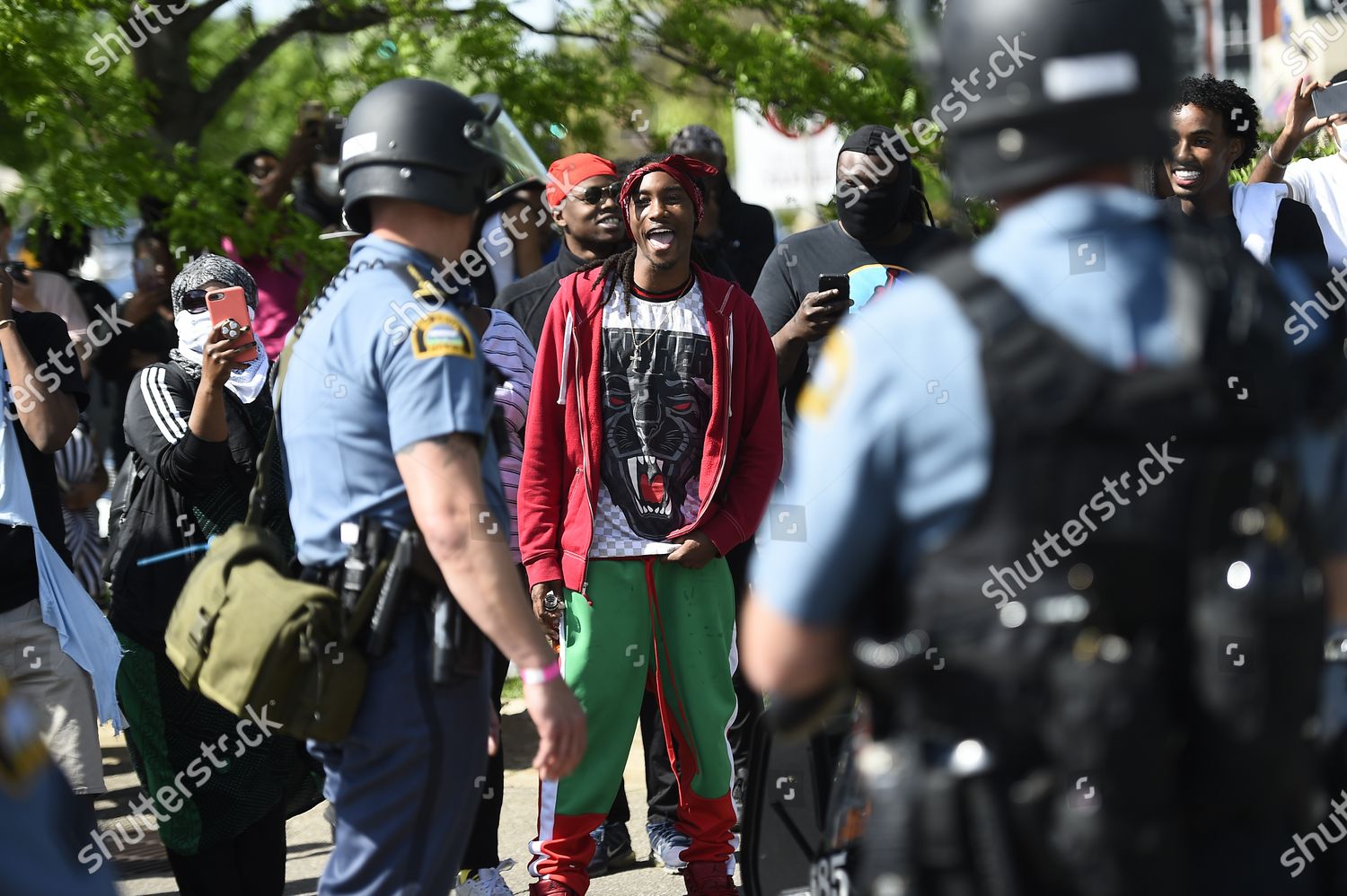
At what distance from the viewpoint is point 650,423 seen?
4742 mm

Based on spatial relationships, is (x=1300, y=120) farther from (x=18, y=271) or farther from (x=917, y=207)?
(x=18, y=271)

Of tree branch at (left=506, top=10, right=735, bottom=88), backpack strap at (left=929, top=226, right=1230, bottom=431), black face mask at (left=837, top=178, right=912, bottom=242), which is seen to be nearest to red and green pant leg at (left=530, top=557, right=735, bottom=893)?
black face mask at (left=837, top=178, right=912, bottom=242)

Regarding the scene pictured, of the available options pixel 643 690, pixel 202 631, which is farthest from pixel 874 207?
pixel 202 631

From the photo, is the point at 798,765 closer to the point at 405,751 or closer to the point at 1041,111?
the point at 405,751

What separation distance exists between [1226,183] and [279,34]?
4.92 meters

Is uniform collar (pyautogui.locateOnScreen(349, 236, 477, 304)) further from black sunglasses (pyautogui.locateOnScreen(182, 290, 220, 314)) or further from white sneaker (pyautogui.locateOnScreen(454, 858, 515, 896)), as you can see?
white sneaker (pyautogui.locateOnScreen(454, 858, 515, 896))

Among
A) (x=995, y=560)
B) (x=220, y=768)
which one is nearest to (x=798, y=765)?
(x=995, y=560)

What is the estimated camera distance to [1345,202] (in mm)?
5367

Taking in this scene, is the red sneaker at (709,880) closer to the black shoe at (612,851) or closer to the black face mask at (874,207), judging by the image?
the black shoe at (612,851)

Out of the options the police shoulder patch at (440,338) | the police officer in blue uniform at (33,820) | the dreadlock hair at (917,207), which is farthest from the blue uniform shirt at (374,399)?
the dreadlock hair at (917,207)

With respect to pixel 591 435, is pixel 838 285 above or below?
above

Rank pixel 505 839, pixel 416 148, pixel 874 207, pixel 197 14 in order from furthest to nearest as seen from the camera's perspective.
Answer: pixel 197 14
pixel 505 839
pixel 874 207
pixel 416 148

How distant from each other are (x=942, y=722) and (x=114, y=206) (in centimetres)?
551

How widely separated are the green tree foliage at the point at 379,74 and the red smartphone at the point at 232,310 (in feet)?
7.75
